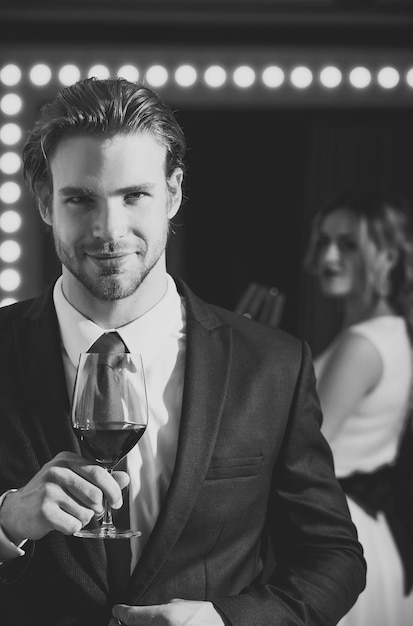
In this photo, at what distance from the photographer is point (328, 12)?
11.9 ft

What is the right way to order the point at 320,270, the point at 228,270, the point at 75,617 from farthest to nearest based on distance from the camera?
the point at 228,270
the point at 320,270
the point at 75,617

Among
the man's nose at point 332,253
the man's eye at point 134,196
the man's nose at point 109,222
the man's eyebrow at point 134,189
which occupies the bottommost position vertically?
the man's nose at point 332,253

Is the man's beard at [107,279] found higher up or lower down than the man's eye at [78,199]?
lower down

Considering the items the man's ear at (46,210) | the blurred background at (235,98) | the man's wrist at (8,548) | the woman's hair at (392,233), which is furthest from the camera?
the blurred background at (235,98)

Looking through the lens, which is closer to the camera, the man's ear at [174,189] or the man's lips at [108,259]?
the man's lips at [108,259]

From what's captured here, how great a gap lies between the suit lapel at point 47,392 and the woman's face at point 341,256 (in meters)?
1.43

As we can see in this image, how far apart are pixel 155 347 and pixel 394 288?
1.40 meters

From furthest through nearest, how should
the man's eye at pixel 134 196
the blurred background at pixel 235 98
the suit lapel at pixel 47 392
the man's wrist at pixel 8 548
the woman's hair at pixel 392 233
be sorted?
the blurred background at pixel 235 98
the woman's hair at pixel 392 233
the man's eye at pixel 134 196
the suit lapel at pixel 47 392
the man's wrist at pixel 8 548

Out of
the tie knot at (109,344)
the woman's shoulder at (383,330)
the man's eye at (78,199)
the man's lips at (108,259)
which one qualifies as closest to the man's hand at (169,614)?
the tie knot at (109,344)

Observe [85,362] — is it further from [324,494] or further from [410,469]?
[410,469]

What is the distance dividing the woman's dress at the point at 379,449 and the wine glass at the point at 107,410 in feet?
4.68

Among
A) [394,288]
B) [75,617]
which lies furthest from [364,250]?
[75,617]

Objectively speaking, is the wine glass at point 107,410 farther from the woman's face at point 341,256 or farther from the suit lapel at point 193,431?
the woman's face at point 341,256

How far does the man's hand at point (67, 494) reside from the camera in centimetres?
129
